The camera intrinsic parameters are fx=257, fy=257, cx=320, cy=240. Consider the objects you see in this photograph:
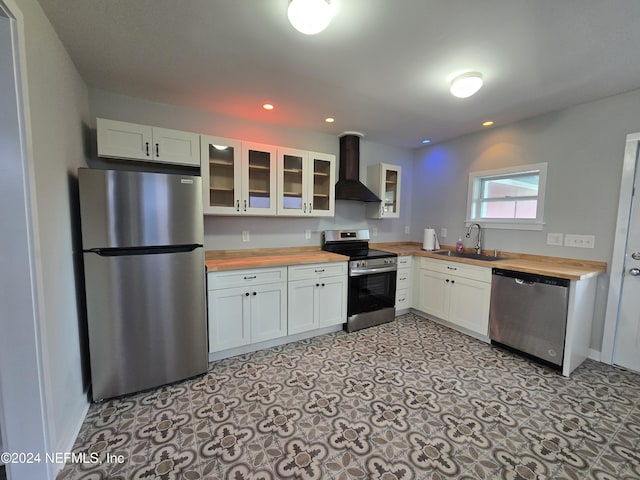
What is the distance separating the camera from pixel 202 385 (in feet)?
7.02

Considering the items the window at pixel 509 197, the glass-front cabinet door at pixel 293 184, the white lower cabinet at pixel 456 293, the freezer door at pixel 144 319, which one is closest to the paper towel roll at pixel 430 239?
the white lower cabinet at pixel 456 293

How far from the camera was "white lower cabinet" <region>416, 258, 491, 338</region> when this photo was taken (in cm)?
287

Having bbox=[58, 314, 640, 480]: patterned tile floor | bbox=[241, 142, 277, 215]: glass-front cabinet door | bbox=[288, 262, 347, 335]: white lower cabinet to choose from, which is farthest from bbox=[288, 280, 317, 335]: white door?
bbox=[241, 142, 277, 215]: glass-front cabinet door

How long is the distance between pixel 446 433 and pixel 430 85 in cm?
266

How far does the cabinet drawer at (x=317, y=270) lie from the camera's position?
9.09ft

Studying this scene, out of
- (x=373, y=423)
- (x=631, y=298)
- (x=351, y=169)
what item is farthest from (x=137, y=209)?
(x=631, y=298)

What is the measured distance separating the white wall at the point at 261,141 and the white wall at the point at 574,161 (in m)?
1.32

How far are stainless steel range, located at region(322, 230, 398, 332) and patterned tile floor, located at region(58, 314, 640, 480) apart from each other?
0.70m

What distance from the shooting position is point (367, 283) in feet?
10.6

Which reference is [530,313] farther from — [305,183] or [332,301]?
[305,183]

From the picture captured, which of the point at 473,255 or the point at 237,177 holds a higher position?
the point at 237,177

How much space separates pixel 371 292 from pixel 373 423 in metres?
1.68

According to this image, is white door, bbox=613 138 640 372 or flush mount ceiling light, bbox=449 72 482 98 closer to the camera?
flush mount ceiling light, bbox=449 72 482 98

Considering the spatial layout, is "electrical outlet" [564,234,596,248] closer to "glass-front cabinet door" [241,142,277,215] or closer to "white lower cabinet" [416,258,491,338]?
"white lower cabinet" [416,258,491,338]
